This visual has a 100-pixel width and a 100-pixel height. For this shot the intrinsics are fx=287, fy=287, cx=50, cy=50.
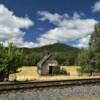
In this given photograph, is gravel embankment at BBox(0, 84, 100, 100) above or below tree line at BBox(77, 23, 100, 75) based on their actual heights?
below

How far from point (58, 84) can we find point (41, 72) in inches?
1370

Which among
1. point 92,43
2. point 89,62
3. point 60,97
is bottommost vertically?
point 60,97

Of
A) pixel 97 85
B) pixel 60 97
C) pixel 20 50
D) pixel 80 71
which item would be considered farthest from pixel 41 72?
pixel 60 97

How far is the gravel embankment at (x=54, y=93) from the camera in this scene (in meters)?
18.3

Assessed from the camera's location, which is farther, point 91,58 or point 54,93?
point 91,58

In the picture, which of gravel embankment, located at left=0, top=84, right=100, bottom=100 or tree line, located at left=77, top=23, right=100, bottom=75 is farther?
tree line, located at left=77, top=23, right=100, bottom=75

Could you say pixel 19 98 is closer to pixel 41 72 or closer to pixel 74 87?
pixel 74 87

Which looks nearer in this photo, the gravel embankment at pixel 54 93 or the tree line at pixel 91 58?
the gravel embankment at pixel 54 93

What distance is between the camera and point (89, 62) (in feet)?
178

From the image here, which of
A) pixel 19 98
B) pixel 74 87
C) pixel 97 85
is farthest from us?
pixel 97 85

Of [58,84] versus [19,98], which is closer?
[19,98]

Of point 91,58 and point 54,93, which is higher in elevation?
point 91,58

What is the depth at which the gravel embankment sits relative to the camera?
60.0 feet

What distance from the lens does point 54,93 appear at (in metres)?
19.8
